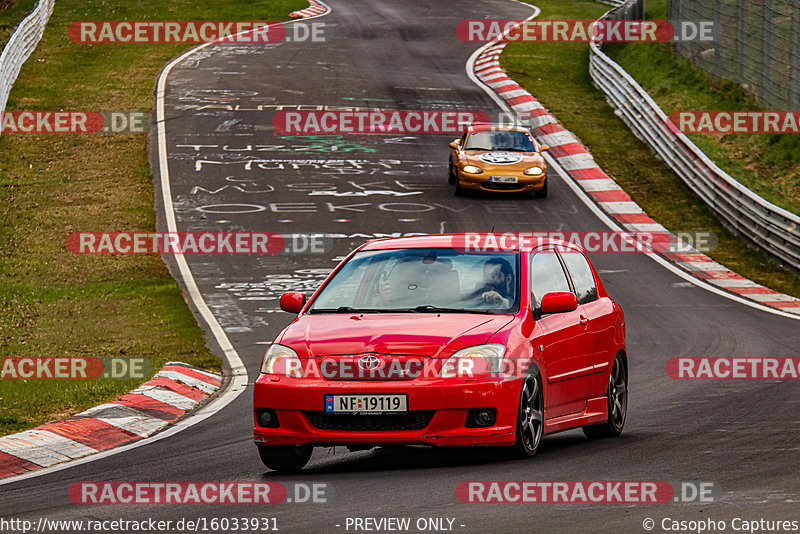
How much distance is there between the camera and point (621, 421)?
33.1 feet

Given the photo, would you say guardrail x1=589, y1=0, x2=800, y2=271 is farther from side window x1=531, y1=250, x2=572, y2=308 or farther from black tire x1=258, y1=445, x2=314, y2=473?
black tire x1=258, y1=445, x2=314, y2=473

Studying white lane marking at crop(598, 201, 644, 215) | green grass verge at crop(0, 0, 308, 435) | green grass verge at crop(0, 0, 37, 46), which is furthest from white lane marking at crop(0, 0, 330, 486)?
green grass verge at crop(0, 0, 37, 46)

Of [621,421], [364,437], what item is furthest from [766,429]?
[364,437]

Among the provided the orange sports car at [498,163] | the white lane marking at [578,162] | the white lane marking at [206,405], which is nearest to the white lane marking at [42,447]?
the white lane marking at [206,405]

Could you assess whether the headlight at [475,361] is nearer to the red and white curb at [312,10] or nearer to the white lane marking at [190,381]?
the white lane marking at [190,381]

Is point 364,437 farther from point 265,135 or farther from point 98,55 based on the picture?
point 98,55

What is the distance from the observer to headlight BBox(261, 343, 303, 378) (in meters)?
8.19

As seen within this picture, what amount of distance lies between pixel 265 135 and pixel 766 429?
23.2m

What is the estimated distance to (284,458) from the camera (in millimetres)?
8336

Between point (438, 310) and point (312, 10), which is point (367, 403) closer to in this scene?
point (438, 310)

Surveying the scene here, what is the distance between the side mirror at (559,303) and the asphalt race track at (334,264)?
39.1 inches

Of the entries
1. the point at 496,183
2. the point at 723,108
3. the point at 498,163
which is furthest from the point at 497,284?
the point at 723,108

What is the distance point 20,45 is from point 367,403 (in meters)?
32.6

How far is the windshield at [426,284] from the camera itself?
28.9 ft
